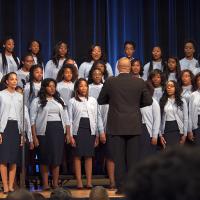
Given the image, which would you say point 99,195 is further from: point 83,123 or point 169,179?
point 83,123

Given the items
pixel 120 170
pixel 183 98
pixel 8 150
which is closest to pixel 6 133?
pixel 8 150

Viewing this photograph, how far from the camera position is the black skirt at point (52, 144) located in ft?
20.9

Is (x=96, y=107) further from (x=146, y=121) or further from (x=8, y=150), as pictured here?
(x=8, y=150)

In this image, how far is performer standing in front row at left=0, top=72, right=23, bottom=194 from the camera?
6051 mm

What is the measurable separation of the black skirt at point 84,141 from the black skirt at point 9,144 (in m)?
0.76

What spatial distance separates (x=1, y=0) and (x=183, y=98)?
390cm

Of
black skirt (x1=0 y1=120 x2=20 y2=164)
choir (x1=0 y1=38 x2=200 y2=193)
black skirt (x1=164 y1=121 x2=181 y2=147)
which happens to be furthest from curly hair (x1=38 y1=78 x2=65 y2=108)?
black skirt (x1=164 y1=121 x2=181 y2=147)

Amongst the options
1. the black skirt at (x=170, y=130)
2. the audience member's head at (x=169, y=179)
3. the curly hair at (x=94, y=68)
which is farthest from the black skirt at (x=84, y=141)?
the audience member's head at (x=169, y=179)

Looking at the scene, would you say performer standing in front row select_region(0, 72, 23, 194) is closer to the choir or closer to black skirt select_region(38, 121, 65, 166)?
the choir

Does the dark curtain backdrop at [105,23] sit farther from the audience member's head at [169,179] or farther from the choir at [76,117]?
the audience member's head at [169,179]

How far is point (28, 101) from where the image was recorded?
675 centimetres

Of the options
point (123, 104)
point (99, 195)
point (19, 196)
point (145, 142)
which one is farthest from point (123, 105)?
point (19, 196)

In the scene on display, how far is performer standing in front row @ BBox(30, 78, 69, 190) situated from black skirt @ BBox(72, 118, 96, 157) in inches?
7.5

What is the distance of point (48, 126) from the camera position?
6363mm
